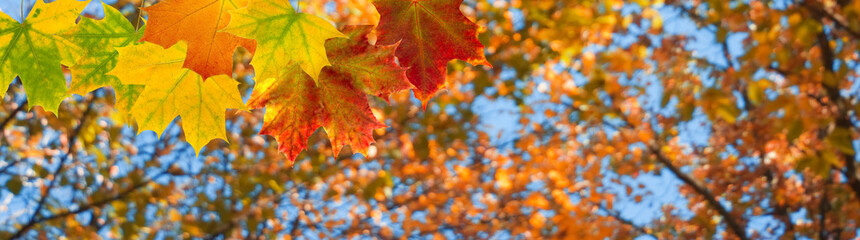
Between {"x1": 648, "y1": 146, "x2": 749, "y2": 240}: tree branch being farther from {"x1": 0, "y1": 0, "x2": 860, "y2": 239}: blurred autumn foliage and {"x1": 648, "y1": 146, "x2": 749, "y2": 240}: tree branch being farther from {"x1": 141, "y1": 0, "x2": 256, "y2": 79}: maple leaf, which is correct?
{"x1": 141, "y1": 0, "x2": 256, "y2": 79}: maple leaf

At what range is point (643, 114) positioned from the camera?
6.85 m

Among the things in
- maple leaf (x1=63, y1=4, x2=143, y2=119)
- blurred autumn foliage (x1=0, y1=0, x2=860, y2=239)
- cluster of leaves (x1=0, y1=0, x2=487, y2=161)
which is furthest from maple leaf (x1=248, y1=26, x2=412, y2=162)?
blurred autumn foliage (x1=0, y1=0, x2=860, y2=239)

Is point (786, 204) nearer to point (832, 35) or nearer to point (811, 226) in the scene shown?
point (811, 226)

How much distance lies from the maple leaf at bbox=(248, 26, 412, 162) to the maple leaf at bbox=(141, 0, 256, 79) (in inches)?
2.6

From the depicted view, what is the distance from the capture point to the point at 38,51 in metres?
0.81

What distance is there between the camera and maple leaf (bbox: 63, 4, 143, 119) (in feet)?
2.60

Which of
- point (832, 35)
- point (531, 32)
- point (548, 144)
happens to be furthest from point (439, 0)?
point (832, 35)

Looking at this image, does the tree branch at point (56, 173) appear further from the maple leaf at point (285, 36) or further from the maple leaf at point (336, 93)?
→ the maple leaf at point (285, 36)

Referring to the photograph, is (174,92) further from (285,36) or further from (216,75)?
(285,36)

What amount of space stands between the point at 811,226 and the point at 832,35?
207cm

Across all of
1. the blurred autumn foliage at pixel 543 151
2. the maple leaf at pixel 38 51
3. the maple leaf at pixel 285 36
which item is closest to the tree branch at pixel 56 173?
the blurred autumn foliage at pixel 543 151

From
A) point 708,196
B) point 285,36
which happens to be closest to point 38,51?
point 285,36

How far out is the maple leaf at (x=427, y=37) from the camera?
0.78 meters

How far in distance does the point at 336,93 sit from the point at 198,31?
8.1 inches
